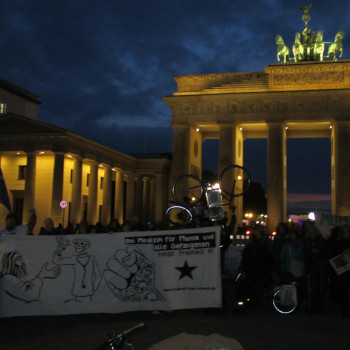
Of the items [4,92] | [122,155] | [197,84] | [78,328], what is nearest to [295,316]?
[78,328]

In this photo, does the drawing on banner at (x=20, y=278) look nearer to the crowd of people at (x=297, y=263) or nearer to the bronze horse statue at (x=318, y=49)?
the crowd of people at (x=297, y=263)

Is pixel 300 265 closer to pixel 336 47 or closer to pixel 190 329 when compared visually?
pixel 190 329

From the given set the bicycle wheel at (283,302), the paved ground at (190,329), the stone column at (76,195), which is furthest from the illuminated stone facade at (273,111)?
the paved ground at (190,329)

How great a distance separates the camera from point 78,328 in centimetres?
926

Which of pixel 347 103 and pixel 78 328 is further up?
pixel 347 103

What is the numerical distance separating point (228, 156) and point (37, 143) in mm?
17572

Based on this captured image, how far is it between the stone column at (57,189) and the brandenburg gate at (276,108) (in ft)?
36.0

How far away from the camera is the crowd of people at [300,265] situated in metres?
11.7

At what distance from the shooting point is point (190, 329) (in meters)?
9.20

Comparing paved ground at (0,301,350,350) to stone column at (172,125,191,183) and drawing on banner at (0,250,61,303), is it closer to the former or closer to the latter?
drawing on banner at (0,250,61,303)

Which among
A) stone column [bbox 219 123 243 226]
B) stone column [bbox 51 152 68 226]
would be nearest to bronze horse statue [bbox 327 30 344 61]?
stone column [bbox 219 123 243 226]

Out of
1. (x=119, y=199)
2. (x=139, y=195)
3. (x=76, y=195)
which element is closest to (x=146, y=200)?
(x=139, y=195)

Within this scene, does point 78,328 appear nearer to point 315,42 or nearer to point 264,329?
point 264,329

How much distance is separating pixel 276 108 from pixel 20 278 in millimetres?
40447
